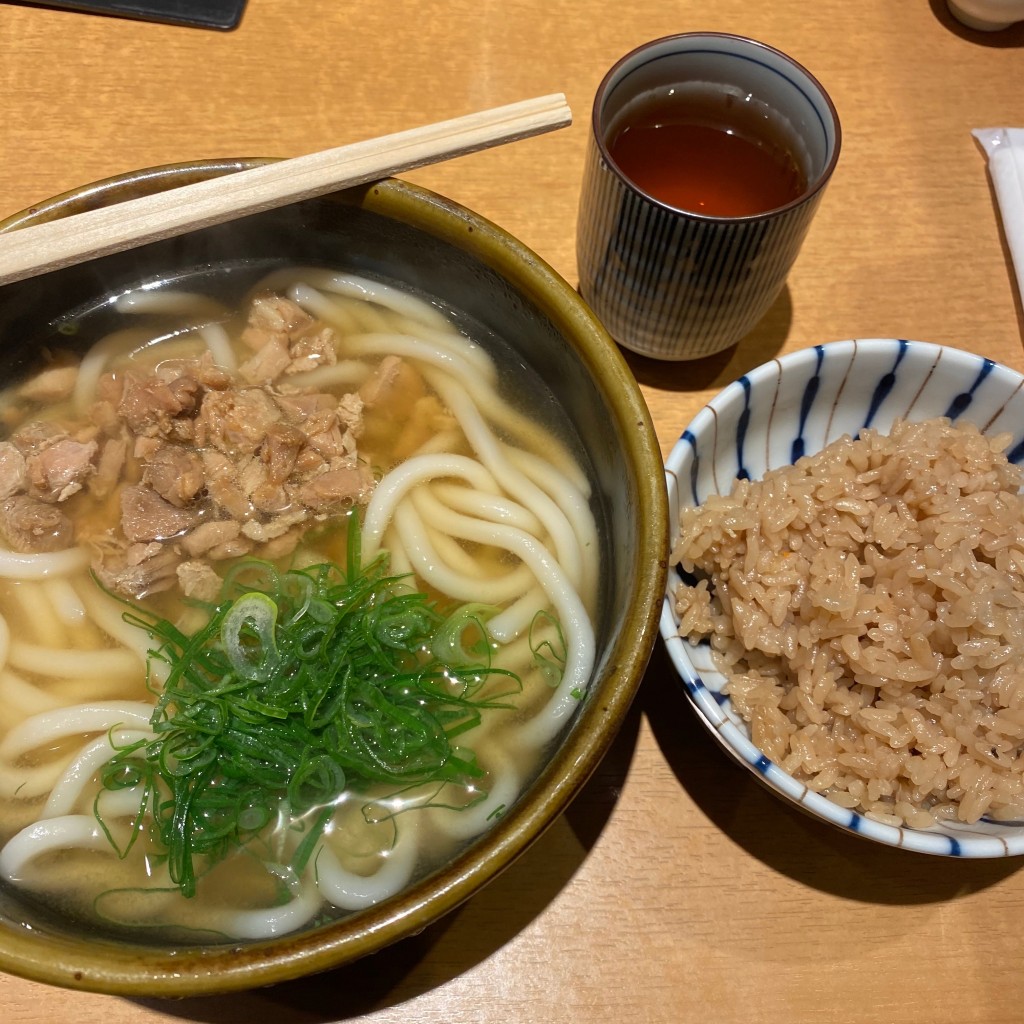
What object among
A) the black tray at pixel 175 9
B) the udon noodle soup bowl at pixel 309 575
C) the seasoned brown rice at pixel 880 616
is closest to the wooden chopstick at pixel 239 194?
the udon noodle soup bowl at pixel 309 575

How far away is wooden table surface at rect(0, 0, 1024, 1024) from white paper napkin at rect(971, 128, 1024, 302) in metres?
0.05

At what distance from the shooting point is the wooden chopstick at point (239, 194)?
1.35 meters

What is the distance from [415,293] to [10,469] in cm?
87

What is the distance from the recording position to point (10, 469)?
59.9 inches

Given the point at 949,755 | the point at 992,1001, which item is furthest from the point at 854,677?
the point at 992,1001

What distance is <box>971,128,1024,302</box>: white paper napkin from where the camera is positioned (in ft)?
6.64

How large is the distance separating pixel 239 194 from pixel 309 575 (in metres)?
0.69

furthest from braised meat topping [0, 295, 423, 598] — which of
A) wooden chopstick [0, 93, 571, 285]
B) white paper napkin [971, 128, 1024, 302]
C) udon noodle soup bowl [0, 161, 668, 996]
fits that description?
white paper napkin [971, 128, 1024, 302]

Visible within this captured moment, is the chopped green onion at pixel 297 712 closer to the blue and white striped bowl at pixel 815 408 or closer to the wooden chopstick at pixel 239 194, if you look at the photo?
the blue and white striped bowl at pixel 815 408

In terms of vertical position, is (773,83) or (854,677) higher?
(773,83)

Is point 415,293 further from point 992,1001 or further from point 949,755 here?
point 992,1001

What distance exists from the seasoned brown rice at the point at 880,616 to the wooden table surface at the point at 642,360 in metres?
0.17

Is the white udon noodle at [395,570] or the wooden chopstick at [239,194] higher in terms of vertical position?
the wooden chopstick at [239,194]

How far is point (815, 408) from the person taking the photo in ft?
5.78
